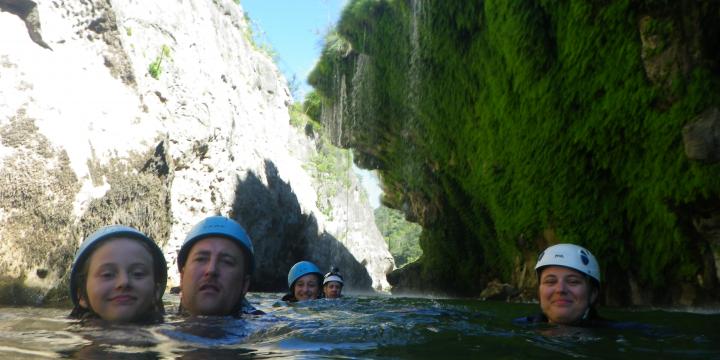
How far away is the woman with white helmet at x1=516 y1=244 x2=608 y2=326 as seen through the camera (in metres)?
4.61

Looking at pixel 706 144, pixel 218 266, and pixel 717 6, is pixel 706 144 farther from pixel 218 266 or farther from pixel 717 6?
pixel 218 266

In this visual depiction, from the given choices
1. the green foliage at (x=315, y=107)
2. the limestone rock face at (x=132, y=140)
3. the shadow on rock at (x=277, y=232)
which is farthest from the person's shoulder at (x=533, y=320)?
the green foliage at (x=315, y=107)

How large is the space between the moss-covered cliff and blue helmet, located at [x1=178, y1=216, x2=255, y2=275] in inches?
324

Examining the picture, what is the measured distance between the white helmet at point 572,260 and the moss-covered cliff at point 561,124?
19.4ft

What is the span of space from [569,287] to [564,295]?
0.08 m

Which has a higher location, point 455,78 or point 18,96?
point 455,78

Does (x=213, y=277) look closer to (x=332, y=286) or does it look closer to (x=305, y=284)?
(x=305, y=284)

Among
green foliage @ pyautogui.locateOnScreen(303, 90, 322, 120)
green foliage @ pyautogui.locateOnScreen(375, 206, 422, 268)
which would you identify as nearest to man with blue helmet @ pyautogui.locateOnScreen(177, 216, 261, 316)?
green foliage @ pyautogui.locateOnScreen(303, 90, 322, 120)

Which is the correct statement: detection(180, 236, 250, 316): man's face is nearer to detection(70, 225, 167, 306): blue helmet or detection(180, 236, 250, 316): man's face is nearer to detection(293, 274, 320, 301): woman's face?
detection(70, 225, 167, 306): blue helmet

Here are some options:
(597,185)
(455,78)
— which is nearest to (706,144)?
(597,185)

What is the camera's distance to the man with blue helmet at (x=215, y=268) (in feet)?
12.1

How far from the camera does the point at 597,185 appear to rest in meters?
11.7

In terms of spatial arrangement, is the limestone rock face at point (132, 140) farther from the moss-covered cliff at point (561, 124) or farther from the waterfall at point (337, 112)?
the moss-covered cliff at point (561, 124)

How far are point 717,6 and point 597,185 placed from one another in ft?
12.9
